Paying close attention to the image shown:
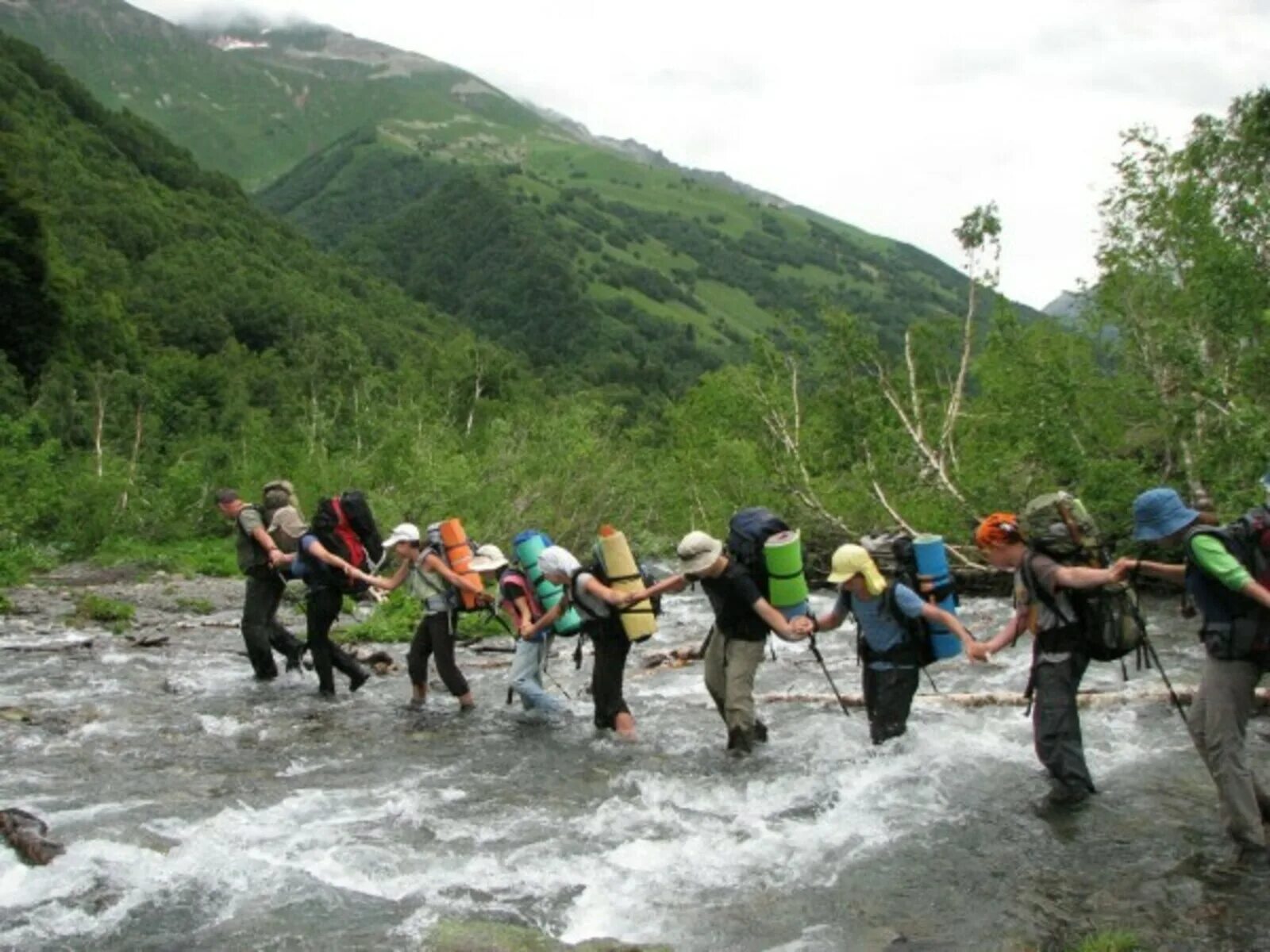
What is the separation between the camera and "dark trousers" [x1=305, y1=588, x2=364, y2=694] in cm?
1176

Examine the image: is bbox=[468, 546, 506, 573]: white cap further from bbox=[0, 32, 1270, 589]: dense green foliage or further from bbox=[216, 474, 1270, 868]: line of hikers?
bbox=[0, 32, 1270, 589]: dense green foliage

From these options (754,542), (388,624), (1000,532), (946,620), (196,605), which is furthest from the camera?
(196,605)

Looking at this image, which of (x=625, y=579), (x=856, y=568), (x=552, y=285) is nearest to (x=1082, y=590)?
(x=856, y=568)

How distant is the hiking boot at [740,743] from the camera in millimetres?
9750

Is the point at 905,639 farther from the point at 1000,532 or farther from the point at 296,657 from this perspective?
the point at 296,657

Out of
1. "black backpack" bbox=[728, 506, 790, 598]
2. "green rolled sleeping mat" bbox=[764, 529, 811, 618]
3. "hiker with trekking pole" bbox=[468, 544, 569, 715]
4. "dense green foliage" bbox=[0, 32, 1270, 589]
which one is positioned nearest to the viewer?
"green rolled sleeping mat" bbox=[764, 529, 811, 618]

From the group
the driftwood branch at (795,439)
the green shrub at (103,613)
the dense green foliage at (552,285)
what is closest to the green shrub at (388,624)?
the green shrub at (103,613)

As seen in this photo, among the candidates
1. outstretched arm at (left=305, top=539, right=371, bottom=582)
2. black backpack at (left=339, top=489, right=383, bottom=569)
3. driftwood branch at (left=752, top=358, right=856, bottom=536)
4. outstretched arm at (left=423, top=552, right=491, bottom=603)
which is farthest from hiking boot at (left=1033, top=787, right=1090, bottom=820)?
driftwood branch at (left=752, top=358, right=856, bottom=536)

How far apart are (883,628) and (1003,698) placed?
3530mm

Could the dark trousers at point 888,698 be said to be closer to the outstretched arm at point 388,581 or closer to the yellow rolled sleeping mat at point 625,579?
the yellow rolled sleeping mat at point 625,579

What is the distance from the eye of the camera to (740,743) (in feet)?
32.1

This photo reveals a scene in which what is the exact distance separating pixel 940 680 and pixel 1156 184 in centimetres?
1265

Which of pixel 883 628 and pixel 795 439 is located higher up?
pixel 795 439

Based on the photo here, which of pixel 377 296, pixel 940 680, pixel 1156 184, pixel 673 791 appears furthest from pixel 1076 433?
pixel 377 296
